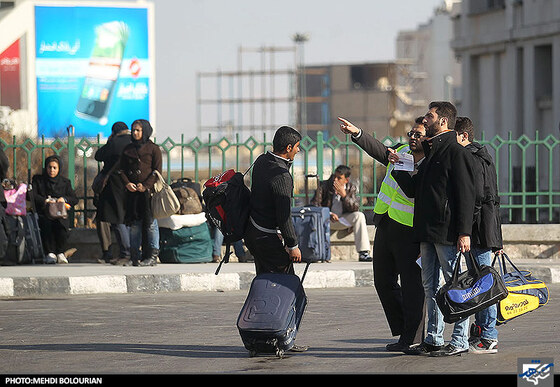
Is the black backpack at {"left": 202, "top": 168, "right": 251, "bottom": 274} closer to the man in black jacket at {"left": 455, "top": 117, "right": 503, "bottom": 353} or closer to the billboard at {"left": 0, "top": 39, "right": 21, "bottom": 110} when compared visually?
the man in black jacket at {"left": 455, "top": 117, "right": 503, "bottom": 353}

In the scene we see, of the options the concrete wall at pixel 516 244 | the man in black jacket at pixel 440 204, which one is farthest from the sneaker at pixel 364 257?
the man in black jacket at pixel 440 204

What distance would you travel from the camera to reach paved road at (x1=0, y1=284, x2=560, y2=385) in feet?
26.3

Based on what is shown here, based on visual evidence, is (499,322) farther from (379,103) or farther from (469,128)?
(379,103)

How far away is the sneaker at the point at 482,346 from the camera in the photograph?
27.9ft

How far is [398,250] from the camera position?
8602 mm

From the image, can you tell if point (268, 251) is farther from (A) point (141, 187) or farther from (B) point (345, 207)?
(B) point (345, 207)

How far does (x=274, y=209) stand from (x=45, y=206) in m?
7.15

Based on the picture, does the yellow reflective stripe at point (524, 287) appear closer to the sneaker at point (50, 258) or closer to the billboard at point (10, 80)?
the sneaker at point (50, 258)

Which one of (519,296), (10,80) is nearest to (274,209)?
(519,296)

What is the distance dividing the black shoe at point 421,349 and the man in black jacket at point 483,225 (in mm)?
Result: 297

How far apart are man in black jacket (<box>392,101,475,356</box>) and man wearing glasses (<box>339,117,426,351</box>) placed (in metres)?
0.16

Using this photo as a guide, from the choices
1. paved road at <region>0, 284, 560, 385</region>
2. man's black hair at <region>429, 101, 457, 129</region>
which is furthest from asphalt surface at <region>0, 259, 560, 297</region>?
man's black hair at <region>429, 101, 457, 129</region>

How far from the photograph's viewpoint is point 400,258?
860 cm

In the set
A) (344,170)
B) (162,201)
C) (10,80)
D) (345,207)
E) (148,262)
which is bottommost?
(148,262)
